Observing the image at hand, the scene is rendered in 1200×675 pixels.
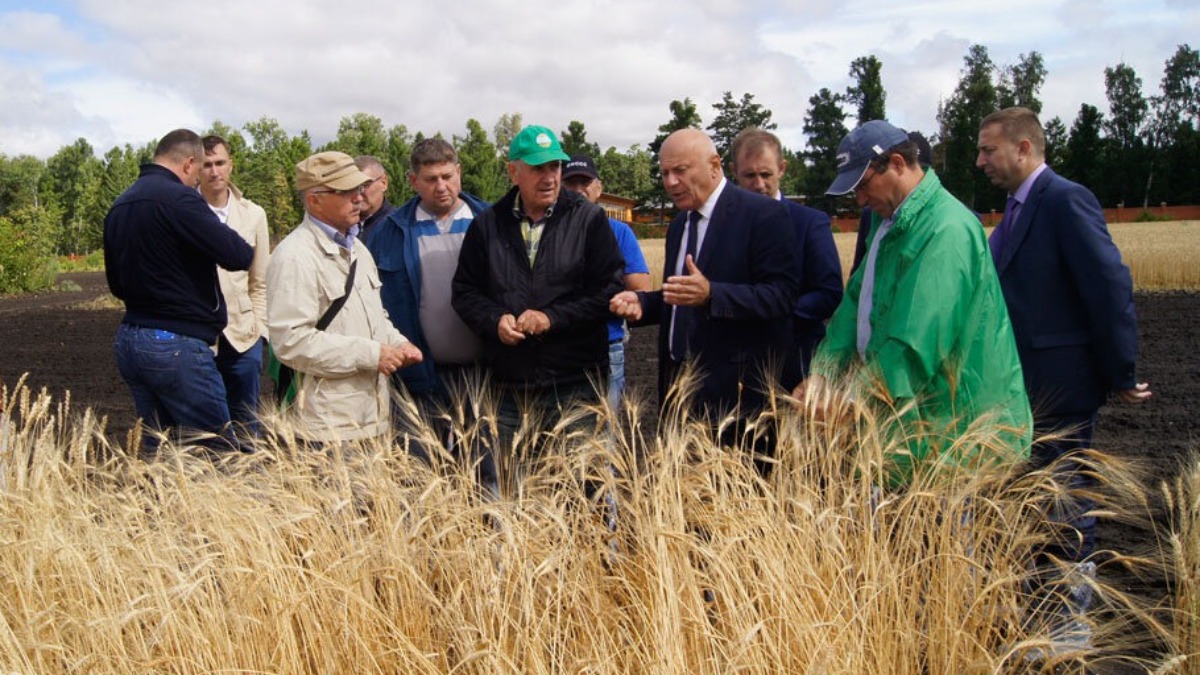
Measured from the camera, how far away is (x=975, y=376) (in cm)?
290

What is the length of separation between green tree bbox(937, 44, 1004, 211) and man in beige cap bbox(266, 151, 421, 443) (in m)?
53.4

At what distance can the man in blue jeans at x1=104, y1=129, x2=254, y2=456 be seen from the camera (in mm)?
4137

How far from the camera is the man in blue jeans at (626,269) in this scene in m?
4.50

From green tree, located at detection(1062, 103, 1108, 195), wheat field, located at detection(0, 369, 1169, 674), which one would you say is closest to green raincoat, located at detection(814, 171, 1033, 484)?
wheat field, located at detection(0, 369, 1169, 674)

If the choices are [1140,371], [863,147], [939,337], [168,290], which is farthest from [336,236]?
[1140,371]

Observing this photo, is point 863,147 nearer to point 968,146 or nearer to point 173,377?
point 173,377

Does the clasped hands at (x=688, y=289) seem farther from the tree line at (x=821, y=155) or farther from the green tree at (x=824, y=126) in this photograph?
the green tree at (x=824, y=126)

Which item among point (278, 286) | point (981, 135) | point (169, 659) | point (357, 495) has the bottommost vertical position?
point (169, 659)

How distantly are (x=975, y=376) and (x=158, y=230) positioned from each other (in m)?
3.45

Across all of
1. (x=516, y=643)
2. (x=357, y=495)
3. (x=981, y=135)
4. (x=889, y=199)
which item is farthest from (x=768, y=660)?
(x=981, y=135)

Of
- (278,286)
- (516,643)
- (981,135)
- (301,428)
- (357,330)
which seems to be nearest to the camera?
(516,643)

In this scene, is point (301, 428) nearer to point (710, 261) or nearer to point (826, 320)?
point (710, 261)

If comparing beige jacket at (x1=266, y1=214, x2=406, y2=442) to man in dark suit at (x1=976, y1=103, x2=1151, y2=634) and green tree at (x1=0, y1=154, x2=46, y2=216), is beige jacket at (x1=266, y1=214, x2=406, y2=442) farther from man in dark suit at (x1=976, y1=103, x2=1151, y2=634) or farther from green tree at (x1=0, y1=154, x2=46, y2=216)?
green tree at (x1=0, y1=154, x2=46, y2=216)

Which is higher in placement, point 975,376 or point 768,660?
point 975,376
